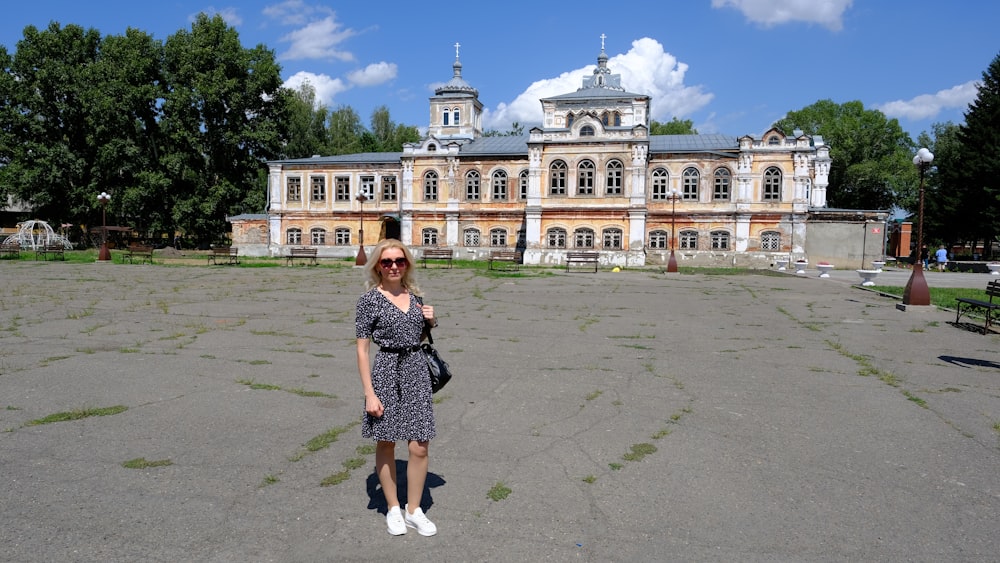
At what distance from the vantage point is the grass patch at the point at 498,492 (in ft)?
14.8

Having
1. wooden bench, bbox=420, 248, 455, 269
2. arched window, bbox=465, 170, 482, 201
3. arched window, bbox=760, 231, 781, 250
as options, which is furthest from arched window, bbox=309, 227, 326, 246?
arched window, bbox=760, 231, 781, 250

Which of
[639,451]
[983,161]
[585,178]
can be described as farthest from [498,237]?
[639,451]

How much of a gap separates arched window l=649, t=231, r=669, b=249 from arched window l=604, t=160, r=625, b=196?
379cm

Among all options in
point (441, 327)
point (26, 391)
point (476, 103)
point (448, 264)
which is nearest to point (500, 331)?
point (441, 327)

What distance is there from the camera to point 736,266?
39.1 metres

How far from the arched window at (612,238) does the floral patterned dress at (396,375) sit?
3542 cm

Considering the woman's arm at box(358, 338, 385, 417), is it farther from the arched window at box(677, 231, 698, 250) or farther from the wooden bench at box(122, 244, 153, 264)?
the arched window at box(677, 231, 698, 250)

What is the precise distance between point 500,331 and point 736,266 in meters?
30.5

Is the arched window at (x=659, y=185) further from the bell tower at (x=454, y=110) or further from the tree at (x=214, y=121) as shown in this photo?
the tree at (x=214, y=121)

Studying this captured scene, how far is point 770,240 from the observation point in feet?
128

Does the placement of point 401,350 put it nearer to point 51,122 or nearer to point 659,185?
point 659,185

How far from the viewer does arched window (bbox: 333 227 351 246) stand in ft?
146

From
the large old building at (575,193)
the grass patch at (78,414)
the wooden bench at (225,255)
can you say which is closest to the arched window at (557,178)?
the large old building at (575,193)

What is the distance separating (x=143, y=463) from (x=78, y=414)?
1.76 m
